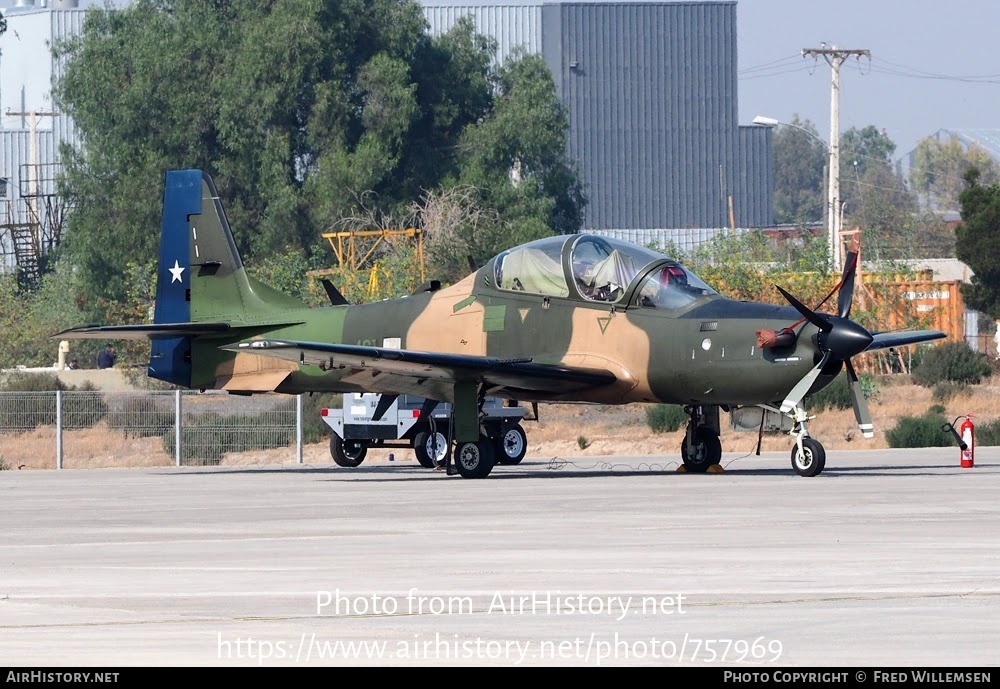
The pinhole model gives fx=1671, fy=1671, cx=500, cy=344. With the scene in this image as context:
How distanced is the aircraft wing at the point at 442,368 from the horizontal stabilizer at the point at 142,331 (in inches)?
104

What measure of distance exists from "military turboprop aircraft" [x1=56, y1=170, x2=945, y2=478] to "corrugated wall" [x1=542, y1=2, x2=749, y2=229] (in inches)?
2796

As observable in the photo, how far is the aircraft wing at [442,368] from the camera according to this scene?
20609 millimetres

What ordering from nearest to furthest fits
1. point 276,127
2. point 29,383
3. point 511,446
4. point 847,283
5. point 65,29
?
point 847,283 → point 511,446 → point 29,383 → point 276,127 → point 65,29

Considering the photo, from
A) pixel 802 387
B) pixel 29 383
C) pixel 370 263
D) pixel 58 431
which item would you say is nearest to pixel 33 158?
pixel 370 263

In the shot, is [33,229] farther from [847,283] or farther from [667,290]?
[847,283]

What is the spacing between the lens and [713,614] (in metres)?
8.50

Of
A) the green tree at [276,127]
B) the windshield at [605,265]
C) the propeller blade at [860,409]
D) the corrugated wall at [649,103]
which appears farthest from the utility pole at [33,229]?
the propeller blade at [860,409]

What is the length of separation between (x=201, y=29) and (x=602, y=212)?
3064 cm

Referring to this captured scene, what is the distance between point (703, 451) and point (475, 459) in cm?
304

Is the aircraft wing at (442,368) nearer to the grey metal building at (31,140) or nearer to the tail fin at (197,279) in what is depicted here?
the tail fin at (197,279)

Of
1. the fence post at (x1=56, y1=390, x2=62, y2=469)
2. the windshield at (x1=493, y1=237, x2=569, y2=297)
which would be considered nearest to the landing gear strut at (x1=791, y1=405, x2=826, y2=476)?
the windshield at (x1=493, y1=237, x2=569, y2=297)

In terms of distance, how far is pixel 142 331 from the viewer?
923 inches

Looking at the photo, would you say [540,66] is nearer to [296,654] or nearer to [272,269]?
[272,269]
